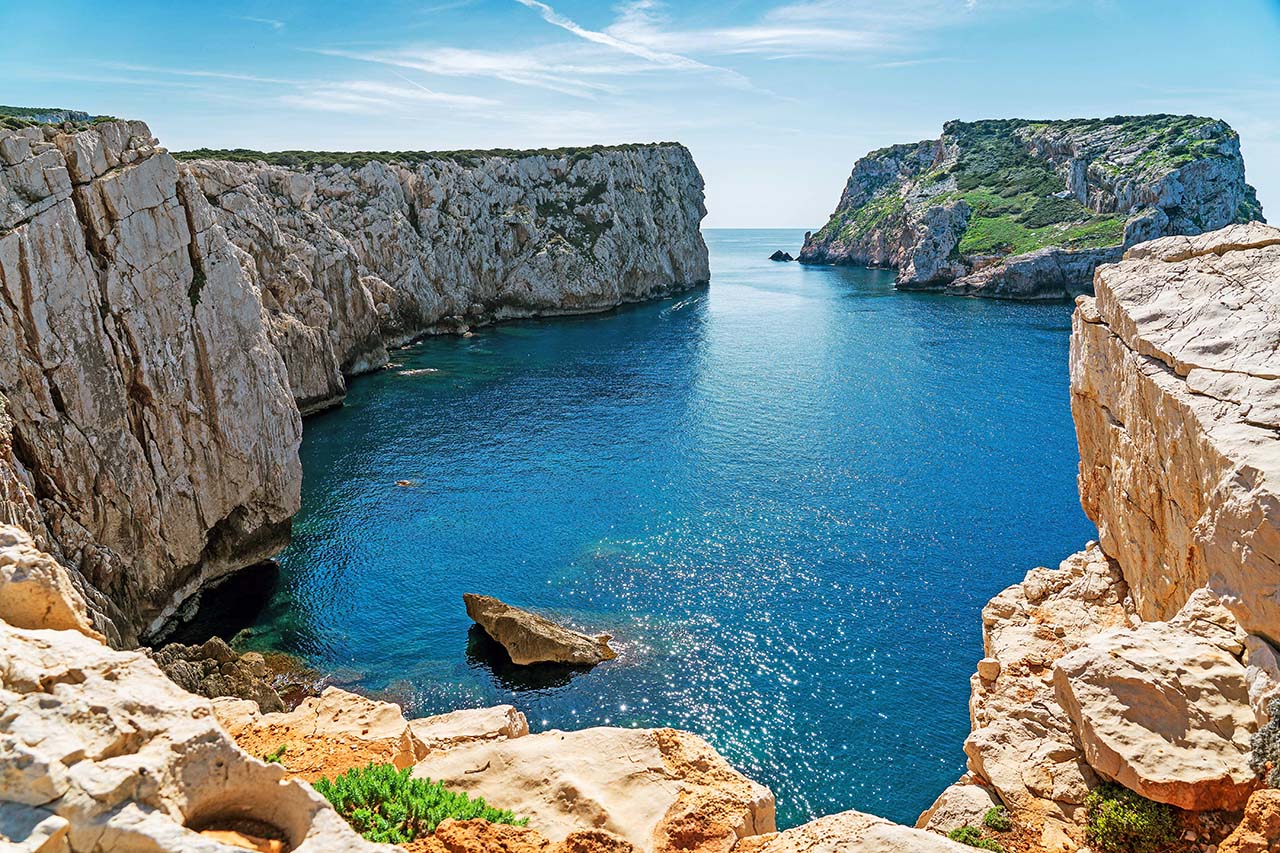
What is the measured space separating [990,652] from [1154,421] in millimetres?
10276

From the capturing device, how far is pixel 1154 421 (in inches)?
938

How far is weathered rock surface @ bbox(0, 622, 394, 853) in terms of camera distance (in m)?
9.09

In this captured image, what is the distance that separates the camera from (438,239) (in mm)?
121500

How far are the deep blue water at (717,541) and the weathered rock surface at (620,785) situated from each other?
45.0 ft

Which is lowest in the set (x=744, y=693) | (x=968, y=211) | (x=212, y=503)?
(x=744, y=693)

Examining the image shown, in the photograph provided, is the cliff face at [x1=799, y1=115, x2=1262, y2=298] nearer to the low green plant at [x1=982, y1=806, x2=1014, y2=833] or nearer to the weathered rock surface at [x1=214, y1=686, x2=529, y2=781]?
the low green plant at [x1=982, y1=806, x2=1014, y2=833]

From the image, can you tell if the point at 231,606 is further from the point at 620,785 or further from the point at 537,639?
the point at 620,785

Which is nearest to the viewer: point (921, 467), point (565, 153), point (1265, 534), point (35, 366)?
point (1265, 534)

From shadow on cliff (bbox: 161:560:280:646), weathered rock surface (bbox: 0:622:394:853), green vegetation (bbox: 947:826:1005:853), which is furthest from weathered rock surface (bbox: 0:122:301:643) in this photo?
green vegetation (bbox: 947:826:1005:853)

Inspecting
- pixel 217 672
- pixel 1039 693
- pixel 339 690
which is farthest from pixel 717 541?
pixel 339 690

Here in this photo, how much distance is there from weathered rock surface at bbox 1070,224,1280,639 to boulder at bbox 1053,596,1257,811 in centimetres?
146

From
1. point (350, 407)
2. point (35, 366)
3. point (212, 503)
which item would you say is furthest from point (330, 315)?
point (35, 366)

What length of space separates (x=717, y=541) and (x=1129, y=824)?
35.9 meters

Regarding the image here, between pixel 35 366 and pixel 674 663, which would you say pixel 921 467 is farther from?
pixel 35 366
